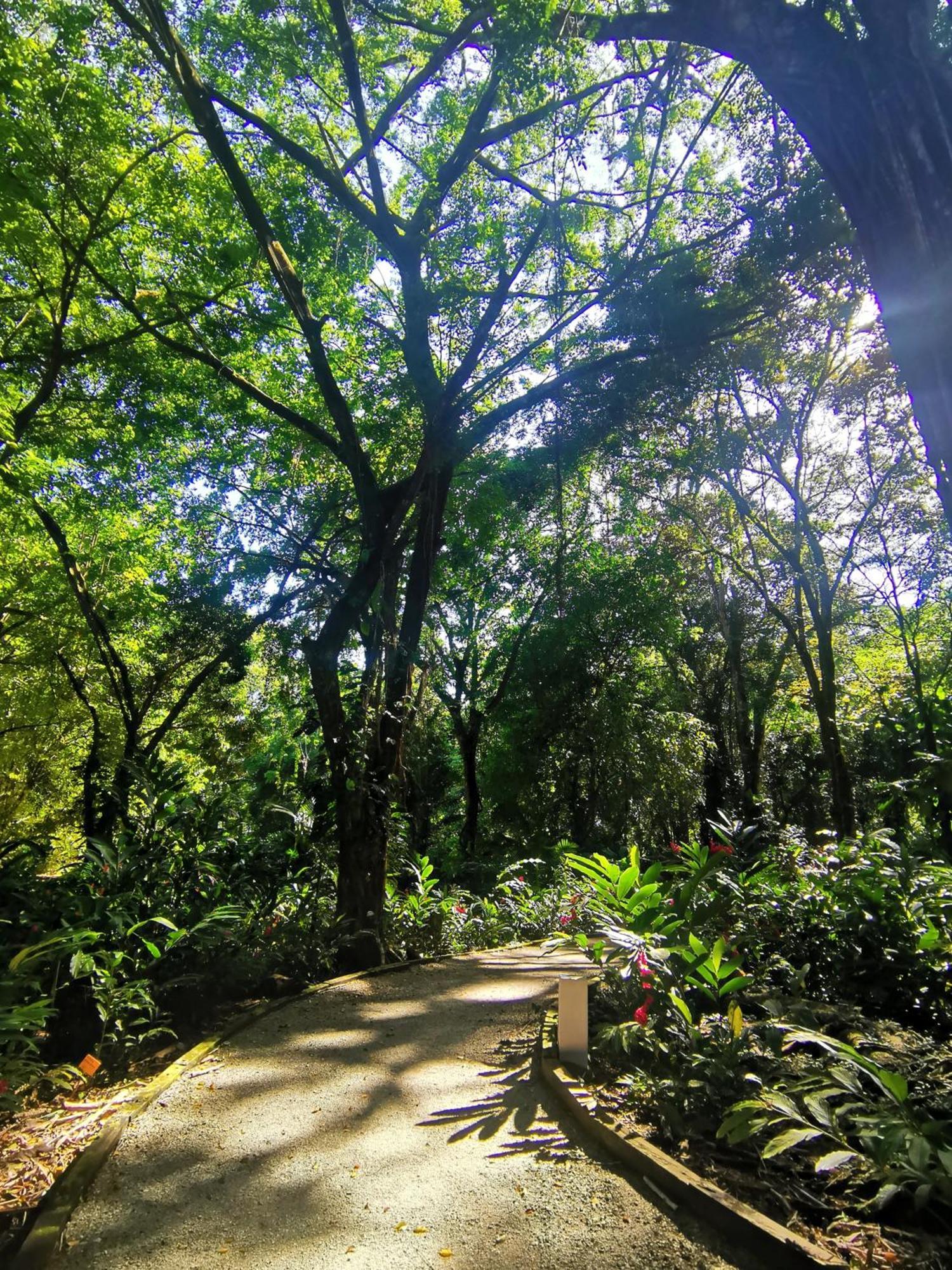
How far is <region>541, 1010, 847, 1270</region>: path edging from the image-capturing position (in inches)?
78.5

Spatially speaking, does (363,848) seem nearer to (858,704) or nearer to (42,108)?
(42,108)

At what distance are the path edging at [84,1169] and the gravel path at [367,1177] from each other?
0.05 m

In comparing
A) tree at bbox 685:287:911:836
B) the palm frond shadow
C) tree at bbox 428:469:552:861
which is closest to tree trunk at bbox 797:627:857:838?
tree at bbox 685:287:911:836

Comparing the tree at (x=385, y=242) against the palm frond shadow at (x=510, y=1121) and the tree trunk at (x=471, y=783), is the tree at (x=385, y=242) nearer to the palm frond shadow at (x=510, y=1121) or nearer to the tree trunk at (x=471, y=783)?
the palm frond shadow at (x=510, y=1121)

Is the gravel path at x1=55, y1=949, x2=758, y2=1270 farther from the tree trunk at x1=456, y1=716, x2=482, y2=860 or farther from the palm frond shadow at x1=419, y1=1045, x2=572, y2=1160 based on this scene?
the tree trunk at x1=456, y1=716, x2=482, y2=860

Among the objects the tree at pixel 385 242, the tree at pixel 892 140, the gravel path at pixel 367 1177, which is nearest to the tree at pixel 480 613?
the tree at pixel 385 242

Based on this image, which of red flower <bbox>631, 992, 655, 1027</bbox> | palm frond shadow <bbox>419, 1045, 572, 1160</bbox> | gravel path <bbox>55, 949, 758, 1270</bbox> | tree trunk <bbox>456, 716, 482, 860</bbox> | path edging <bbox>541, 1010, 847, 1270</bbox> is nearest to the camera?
path edging <bbox>541, 1010, 847, 1270</bbox>

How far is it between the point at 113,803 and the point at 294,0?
7080mm

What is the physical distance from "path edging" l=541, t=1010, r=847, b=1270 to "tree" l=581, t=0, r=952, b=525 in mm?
2275

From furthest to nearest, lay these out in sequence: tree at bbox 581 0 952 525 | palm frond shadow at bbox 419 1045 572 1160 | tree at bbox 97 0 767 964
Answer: tree at bbox 97 0 767 964, palm frond shadow at bbox 419 1045 572 1160, tree at bbox 581 0 952 525

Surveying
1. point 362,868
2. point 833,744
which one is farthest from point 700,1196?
point 833,744

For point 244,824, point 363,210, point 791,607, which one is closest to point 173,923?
point 244,824

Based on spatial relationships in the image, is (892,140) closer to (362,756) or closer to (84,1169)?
(84,1169)

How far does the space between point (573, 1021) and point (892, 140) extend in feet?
13.1
